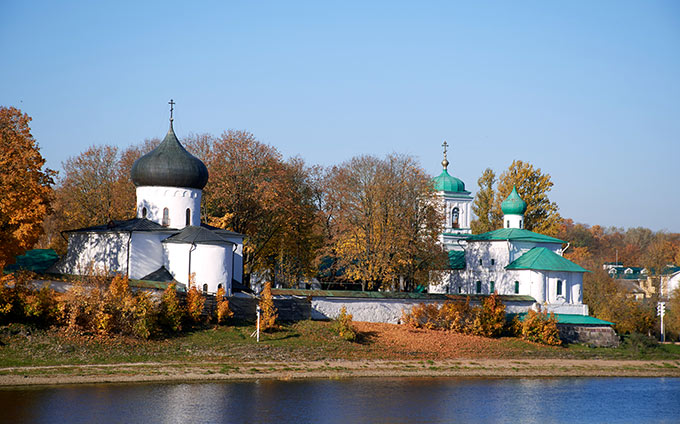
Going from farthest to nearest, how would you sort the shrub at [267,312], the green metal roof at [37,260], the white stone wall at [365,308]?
1. the green metal roof at [37,260]
2. the white stone wall at [365,308]
3. the shrub at [267,312]

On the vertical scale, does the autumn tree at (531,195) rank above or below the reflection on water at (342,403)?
above

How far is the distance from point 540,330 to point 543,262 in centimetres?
594

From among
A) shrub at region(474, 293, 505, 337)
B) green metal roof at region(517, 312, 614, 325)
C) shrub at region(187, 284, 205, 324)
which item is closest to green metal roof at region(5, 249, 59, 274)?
shrub at region(187, 284, 205, 324)

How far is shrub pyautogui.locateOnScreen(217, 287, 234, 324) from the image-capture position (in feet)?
121

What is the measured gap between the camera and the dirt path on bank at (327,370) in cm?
2959

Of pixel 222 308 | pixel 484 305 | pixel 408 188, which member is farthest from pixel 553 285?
pixel 222 308

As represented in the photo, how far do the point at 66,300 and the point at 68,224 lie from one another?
2277 cm

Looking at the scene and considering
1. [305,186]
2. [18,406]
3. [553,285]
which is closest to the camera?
[18,406]

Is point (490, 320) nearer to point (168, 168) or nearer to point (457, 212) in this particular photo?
point (168, 168)

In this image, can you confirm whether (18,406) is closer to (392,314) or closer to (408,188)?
(392,314)

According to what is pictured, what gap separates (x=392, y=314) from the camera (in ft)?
137

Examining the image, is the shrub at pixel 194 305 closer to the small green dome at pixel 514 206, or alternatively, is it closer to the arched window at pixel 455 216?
the small green dome at pixel 514 206

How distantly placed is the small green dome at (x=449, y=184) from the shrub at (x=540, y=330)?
69.0ft

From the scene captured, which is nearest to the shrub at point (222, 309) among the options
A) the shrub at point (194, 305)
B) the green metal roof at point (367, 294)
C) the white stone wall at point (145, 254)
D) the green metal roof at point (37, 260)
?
the shrub at point (194, 305)
